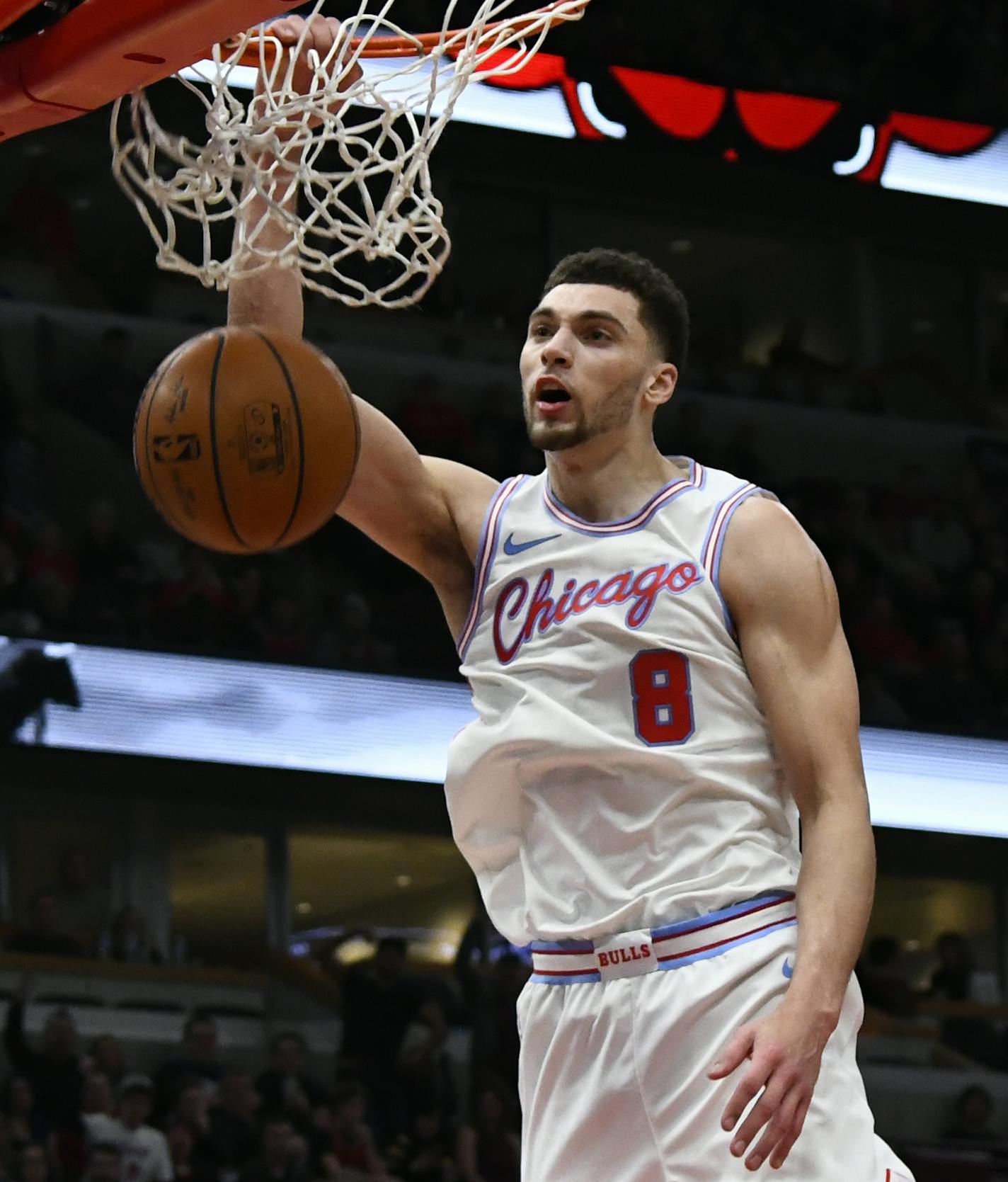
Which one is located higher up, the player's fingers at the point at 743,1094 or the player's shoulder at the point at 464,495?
the player's shoulder at the point at 464,495

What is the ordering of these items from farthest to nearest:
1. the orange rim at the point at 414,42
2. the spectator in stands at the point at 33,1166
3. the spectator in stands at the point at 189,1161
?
the spectator in stands at the point at 189,1161 < the spectator in stands at the point at 33,1166 < the orange rim at the point at 414,42

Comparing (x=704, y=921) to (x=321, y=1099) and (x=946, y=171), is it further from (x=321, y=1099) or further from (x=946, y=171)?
(x=946, y=171)

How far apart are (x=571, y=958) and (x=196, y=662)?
650 cm

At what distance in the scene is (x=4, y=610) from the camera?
894 centimetres

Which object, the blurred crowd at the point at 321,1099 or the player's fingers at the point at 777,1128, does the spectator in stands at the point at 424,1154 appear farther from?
the player's fingers at the point at 777,1128

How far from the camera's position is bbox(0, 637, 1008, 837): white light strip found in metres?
9.05

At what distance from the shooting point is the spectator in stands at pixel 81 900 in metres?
A: 8.81

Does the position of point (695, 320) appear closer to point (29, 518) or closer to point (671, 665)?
point (29, 518)

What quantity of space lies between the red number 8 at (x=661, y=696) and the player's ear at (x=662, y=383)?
469mm

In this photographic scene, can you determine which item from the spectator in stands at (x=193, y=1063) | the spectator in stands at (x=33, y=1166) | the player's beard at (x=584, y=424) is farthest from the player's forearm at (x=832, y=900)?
the spectator in stands at (x=193, y=1063)

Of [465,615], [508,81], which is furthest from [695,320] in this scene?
[465,615]

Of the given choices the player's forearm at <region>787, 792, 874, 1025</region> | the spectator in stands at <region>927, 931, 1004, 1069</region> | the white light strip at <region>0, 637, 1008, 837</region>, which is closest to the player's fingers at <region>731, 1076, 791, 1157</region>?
the player's forearm at <region>787, 792, 874, 1025</region>

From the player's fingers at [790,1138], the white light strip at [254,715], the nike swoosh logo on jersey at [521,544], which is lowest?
the white light strip at [254,715]

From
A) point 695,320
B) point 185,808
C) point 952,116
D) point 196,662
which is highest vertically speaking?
point 952,116
